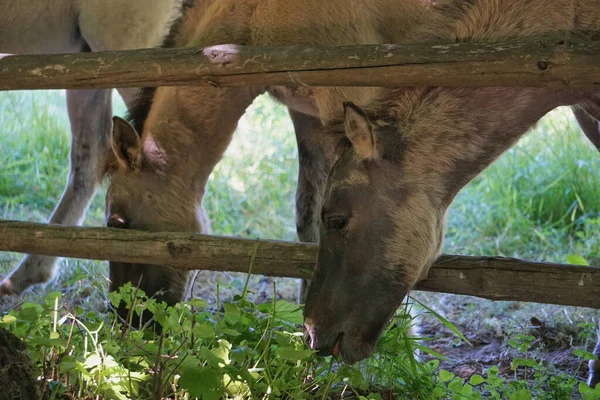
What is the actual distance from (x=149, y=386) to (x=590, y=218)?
13.9 feet

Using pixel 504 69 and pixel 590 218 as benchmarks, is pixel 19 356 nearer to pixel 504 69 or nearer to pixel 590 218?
pixel 504 69

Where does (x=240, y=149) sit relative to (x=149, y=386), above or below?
above

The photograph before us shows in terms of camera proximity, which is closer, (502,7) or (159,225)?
(502,7)

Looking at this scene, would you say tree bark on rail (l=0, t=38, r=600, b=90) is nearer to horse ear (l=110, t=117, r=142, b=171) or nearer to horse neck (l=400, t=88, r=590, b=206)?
horse neck (l=400, t=88, r=590, b=206)

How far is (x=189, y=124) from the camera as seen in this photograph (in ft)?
14.3

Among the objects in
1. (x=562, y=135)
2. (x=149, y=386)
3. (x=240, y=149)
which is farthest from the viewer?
(x=240, y=149)

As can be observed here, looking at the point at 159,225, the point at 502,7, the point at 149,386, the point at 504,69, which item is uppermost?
the point at 502,7

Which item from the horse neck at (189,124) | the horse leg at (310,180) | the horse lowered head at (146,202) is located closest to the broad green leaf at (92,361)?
the horse lowered head at (146,202)

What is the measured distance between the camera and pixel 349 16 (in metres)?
4.01

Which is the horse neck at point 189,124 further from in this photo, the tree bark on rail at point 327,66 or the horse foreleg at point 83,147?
the horse foreleg at point 83,147

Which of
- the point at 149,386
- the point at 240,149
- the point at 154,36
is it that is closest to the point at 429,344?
the point at 149,386

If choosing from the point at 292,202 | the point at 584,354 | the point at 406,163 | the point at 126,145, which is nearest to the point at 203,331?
the point at 406,163

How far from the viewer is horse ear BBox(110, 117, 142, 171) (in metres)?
4.12

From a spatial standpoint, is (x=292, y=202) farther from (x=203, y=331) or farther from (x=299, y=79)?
(x=203, y=331)
